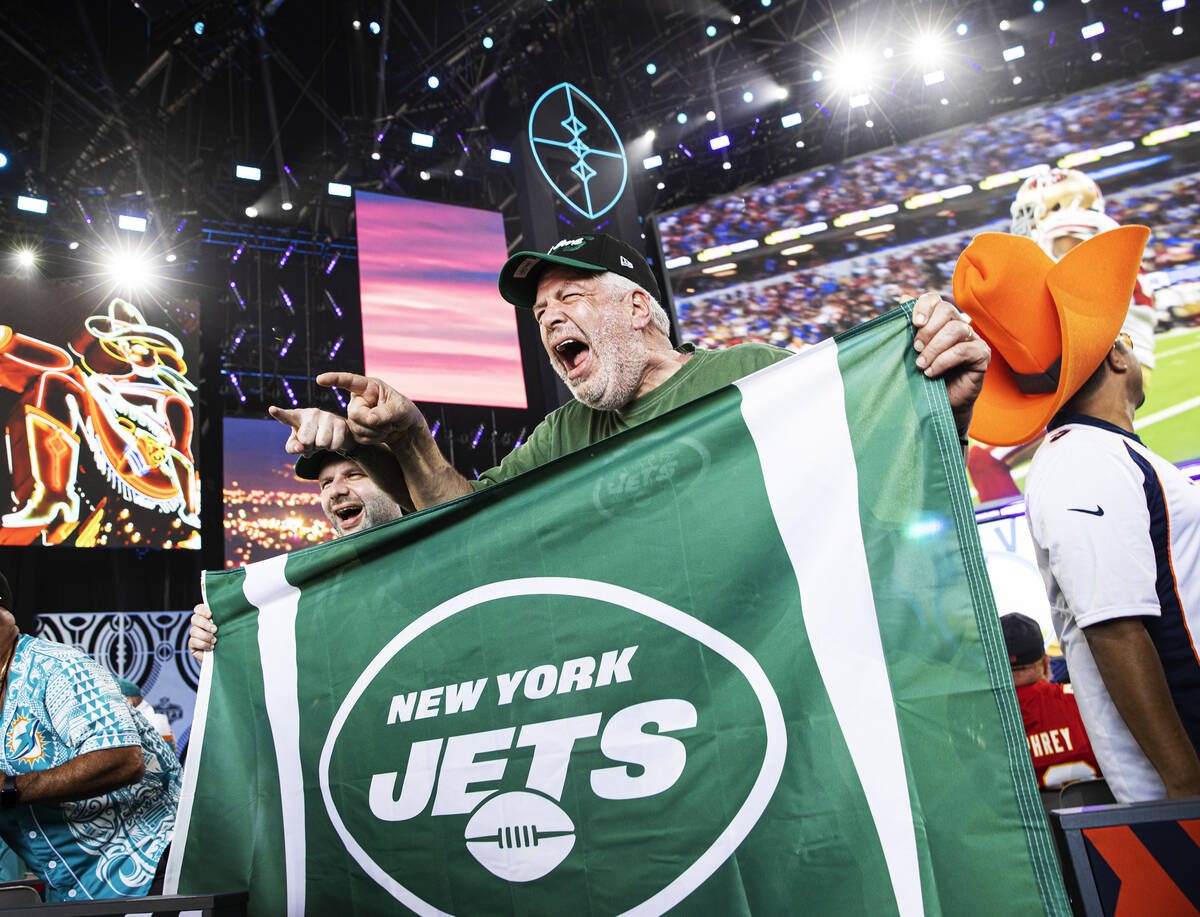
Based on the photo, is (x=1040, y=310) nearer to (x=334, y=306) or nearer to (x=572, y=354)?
(x=572, y=354)

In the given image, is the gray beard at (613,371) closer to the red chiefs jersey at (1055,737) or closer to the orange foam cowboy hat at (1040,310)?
the orange foam cowboy hat at (1040,310)

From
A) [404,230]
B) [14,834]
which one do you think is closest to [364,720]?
[14,834]

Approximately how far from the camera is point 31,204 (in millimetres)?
7598

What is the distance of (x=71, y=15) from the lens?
7871 mm

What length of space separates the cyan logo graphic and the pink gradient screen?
2.20 metres

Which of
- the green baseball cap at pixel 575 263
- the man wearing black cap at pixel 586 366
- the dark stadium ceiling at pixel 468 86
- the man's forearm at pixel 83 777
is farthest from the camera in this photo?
the dark stadium ceiling at pixel 468 86

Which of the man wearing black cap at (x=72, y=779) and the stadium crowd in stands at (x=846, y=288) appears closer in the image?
the man wearing black cap at (x=72, y=779)

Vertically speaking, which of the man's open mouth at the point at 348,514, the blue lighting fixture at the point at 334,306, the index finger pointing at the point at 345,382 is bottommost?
the index finger pointing at the point at 345,382

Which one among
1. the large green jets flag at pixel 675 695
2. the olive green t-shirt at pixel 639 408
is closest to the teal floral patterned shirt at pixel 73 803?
the large green jets flag at pixel 675 695

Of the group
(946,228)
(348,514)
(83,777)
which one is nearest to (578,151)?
(946,228)

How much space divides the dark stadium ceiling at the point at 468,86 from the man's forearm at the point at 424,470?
7.03 metres

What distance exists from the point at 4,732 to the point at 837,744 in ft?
6.88

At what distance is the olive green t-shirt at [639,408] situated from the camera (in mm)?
2008

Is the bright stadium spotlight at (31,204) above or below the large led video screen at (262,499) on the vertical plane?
above
